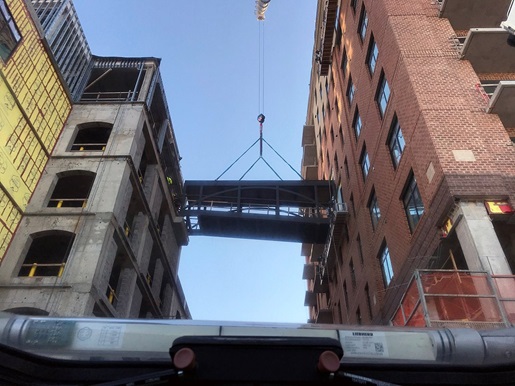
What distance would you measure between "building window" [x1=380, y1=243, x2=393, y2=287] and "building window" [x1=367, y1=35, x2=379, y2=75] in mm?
8575

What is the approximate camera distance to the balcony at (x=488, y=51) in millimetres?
15828

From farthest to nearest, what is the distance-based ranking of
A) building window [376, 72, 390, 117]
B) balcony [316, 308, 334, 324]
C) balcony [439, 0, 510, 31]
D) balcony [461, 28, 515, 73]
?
balcony [316, 308, 334, 324] < building window [376, 72, 390, 117] < balcony [439, 0, 510, 31] < balcony [461, 28, 515, 73]

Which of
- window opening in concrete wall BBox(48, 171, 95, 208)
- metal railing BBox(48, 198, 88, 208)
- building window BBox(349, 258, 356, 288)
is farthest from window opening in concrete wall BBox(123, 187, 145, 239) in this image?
building window BBox(349, 258, 356, 288)

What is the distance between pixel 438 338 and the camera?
533 centimetres

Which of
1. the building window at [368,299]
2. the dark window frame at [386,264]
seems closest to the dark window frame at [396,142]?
the dark window frame at [386,264]

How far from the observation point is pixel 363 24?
2405cm

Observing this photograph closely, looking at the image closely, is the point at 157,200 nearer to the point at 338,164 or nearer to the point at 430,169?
the point at 338,164

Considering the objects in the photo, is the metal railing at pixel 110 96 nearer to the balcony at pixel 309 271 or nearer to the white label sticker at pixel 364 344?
the balcony at pixel 309 271

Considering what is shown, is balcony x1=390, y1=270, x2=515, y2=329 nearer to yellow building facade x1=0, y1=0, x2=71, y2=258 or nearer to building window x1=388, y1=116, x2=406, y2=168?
building window x1=388, y1=116, x2=406, y2=168

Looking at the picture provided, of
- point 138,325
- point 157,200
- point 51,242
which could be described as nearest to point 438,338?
point 138,325

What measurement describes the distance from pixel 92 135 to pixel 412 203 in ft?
65.9

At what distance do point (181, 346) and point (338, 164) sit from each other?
26025mm

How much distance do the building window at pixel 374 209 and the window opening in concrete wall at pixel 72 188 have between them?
1427 cm

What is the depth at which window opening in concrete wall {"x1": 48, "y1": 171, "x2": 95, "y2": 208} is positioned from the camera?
A: 23.9 metres
